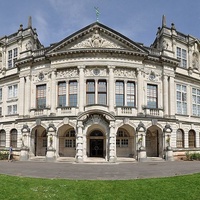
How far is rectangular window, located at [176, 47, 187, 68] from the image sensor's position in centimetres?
3788

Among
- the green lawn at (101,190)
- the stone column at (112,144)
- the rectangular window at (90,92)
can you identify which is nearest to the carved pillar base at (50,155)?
the stone column at (112,144)

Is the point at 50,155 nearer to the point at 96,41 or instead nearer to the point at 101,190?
the point at 96,41

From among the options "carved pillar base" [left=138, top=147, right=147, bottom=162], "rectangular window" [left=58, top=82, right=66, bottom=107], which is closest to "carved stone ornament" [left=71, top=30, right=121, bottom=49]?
"rectangular window" [left=58, top=82, right=66, bottom=107]

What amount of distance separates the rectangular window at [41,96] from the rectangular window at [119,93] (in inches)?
386

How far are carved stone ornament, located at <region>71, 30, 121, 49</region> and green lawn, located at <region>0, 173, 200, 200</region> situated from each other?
69.4ft

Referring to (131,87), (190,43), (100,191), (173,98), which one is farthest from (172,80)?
(100,191)

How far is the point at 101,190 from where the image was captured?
12203 millimetres

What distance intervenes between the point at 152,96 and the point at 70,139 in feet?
A: 40.4

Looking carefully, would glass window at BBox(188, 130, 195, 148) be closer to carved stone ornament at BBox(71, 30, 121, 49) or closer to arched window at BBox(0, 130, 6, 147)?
carved stone ornament at BBox(71, 30, 121, 49)

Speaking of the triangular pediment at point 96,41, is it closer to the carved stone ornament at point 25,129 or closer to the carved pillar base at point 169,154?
the carved stone ornament at point 25,129

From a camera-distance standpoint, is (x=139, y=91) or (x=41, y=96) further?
(x=41, y=96)

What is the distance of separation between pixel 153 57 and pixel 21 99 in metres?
18.9

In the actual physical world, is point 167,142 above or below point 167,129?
below

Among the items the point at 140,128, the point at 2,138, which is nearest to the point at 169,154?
the point at 140,128
